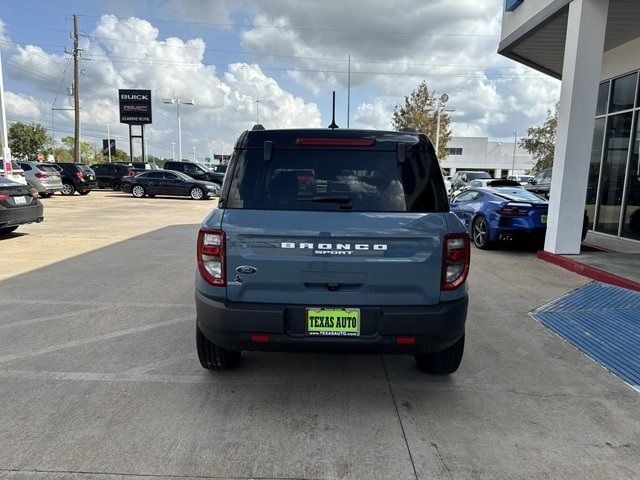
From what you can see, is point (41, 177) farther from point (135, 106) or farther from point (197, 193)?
point (135, 106)

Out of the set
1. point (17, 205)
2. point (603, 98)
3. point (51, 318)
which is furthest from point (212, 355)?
point (603, 98)

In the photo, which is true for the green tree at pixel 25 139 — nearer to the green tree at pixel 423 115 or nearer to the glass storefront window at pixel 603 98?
the green tree at pixel 423 115

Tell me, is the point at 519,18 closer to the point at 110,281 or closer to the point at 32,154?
the point at 110,281

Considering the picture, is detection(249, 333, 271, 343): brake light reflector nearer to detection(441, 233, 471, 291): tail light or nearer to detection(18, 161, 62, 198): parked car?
detection(441, 233, 471, 291): tail light

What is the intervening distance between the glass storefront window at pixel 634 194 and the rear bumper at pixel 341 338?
9.61 metres

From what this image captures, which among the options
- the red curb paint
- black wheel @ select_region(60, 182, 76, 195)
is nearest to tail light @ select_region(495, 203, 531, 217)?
the red curb paint

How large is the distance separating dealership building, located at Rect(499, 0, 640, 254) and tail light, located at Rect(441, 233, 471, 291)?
6297 mm

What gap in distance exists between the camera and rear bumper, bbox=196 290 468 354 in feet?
9.94

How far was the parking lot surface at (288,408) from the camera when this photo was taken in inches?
107

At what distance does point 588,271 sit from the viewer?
7414 mm

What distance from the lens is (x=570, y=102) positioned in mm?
8266

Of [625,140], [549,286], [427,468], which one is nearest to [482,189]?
[625,140]

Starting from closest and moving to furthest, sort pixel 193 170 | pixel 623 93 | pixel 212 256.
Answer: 1. pixel 212 256
2. pixel 623 93
3. pixel 193 170

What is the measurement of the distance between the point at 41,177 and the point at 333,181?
21.6 meters
